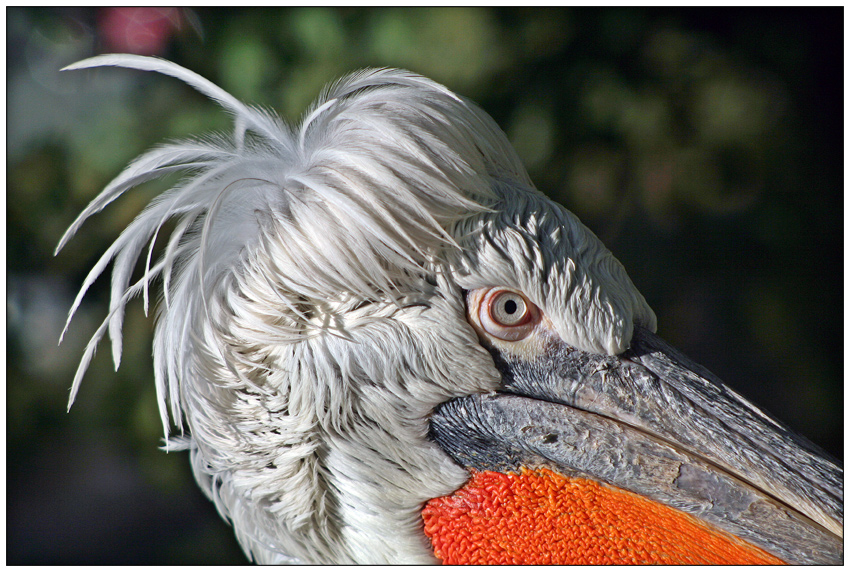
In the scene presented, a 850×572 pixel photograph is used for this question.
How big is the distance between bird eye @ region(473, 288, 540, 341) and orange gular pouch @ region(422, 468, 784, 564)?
226 millimetres

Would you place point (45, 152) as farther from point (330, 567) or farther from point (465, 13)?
point (330, 567)

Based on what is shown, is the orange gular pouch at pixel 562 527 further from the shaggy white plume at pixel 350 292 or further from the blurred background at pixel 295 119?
the blurred background at pixel 295 119

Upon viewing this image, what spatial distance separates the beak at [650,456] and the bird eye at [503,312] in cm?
4

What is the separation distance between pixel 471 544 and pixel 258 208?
25.8 inches

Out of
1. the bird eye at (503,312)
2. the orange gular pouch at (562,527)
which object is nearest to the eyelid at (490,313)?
the bird eye at (503,312)

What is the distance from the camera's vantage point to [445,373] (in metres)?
0.88

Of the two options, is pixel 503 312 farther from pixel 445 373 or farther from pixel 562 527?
pixel 562 527

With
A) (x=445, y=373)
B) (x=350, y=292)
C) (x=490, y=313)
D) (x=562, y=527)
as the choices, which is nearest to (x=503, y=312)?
(x=490, y=313)

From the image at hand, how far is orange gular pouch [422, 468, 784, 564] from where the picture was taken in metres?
0.88

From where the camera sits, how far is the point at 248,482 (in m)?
0.98

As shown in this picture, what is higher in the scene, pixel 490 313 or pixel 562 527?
pixel 490 313

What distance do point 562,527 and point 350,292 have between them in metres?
0.51

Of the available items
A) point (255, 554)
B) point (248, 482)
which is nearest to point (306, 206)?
point (248, 482)

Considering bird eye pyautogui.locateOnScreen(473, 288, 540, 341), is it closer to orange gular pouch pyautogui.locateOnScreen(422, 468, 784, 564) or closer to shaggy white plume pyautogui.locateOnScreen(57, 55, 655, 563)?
shaggy white plume pyautogui.locateOnScreen(57, 55, 655, 563)
